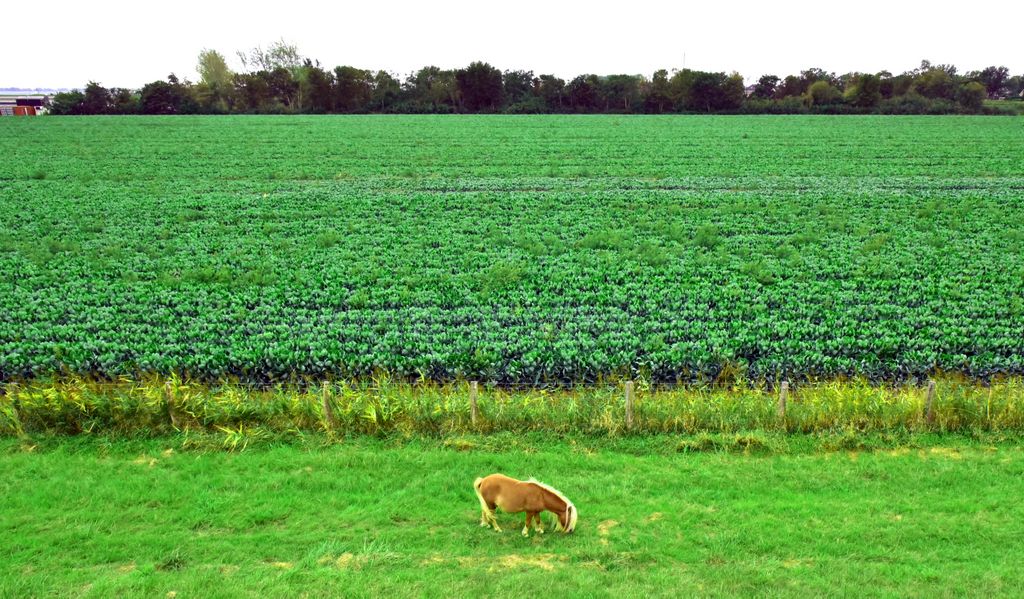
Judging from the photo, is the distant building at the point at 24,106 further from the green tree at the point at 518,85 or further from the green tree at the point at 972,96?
the green tree at the point at 972,96

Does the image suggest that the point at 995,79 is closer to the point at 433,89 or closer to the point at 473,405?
the point at 433,89

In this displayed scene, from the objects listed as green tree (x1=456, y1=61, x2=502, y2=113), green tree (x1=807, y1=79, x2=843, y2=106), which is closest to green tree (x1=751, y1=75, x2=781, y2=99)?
green tree (x1=807, y1=79, x2=843, y2=106)

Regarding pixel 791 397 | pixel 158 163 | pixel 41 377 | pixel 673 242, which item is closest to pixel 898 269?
pixel 673 242

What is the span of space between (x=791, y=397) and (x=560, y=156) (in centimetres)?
3696

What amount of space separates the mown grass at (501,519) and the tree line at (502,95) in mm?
85015

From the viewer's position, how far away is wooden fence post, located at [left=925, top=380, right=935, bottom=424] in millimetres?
12016

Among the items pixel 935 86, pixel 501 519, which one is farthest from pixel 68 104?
pixel 935 86

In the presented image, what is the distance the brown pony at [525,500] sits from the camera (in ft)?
29.0

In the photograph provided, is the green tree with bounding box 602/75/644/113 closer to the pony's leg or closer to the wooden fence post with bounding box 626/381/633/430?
the wooden fence post with bounding box 626/381/633/430

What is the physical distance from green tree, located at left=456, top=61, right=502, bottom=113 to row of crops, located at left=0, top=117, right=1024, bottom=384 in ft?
171

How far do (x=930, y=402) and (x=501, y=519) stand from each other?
8655 millimetres

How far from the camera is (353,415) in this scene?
1237 cm

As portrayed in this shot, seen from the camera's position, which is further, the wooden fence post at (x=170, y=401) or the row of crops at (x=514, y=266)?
the row of crops at (x=514, y=266)

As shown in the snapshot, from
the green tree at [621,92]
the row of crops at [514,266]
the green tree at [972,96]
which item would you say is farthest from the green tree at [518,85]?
the green tree at [972,96]
